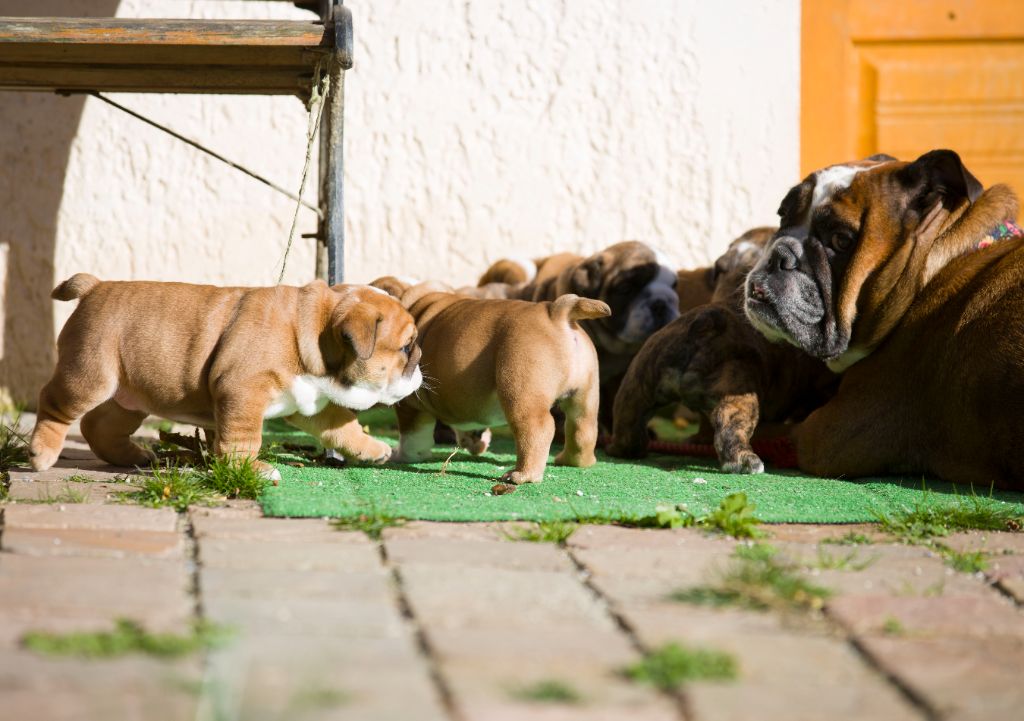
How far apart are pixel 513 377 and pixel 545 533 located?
97 centimetres

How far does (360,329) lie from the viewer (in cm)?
385

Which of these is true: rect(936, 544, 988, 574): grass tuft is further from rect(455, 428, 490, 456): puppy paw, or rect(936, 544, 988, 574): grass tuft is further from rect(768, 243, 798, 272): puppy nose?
rect(455, 428, 490, 456): puppy paw

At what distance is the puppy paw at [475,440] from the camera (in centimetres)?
483

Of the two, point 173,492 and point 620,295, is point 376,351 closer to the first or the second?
point 173,492

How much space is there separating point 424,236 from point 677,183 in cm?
142

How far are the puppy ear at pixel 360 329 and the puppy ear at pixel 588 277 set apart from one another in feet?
5.87

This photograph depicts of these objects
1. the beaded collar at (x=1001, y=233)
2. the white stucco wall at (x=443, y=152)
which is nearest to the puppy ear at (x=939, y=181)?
the beaded collar at (x=1001, y=233)

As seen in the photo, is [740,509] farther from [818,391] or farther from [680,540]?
[818,391]

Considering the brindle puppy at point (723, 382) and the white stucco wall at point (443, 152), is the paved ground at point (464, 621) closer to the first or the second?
the brindle puppy at point (723, 382)

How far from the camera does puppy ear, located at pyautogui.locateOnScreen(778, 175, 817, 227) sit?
436 centimetres

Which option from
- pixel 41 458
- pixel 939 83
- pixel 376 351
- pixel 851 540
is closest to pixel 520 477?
pixel 376 351

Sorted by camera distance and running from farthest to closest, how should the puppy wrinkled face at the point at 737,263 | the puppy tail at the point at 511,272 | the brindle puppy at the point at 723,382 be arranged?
the puppy tail at the point at 511,272, the puppy wrinkled face at the point at 737,263, the brindle puppy at the point at 723,382

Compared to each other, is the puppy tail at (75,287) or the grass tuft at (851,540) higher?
the puppy tail at (75,287)

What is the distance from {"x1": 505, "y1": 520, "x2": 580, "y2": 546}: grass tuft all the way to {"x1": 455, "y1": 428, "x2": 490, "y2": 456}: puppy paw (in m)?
1.66
